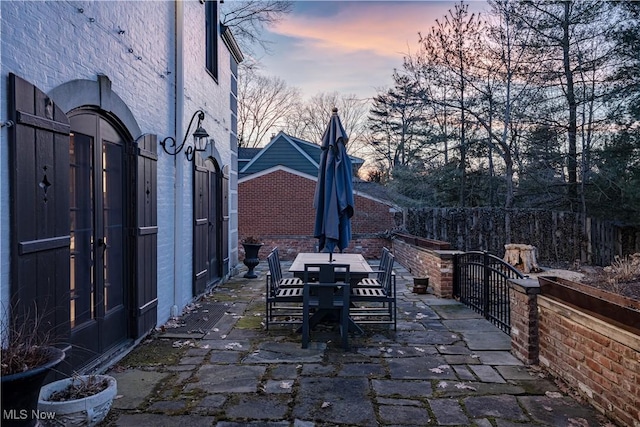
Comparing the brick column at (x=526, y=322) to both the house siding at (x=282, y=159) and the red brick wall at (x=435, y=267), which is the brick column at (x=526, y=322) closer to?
the red brick wall at (x=435, y=267)

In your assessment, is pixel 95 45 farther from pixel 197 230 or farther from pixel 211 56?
pixel 211 56

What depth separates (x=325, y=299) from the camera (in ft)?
18.3

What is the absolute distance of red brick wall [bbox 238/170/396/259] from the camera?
50.8 ft

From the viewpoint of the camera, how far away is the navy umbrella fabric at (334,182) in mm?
6570

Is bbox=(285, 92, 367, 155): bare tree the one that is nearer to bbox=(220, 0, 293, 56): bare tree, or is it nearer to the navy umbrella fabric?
bbox=(220, 0, 293, 56): bare tree

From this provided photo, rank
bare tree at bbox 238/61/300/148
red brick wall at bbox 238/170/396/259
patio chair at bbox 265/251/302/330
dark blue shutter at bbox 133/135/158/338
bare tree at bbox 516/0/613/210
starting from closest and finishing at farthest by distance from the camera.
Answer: dark blue shutter at bbox 133/135/158/338
patio chair at bbox 265/251/302/330
red brick wall at bbox 238/170/396/259
bare tree at bbox 516/0/613/210
bare tree at bbox 238/61/300/148

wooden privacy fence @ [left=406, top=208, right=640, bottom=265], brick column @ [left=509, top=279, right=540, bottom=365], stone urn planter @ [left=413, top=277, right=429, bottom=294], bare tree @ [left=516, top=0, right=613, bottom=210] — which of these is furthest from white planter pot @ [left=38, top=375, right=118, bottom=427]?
bare tree @ [left=516, top=0, right=613, bottom=210]

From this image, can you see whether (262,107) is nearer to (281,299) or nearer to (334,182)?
(334,182)

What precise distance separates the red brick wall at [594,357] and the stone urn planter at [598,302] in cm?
6

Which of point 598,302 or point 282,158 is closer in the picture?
point 598,302

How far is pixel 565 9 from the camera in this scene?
52.9 feet

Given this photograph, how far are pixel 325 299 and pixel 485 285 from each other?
2439 mm

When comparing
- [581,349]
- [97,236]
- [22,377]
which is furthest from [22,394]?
[581,349]

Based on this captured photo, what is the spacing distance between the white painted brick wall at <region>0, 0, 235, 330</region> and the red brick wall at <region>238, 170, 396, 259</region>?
616 cm
